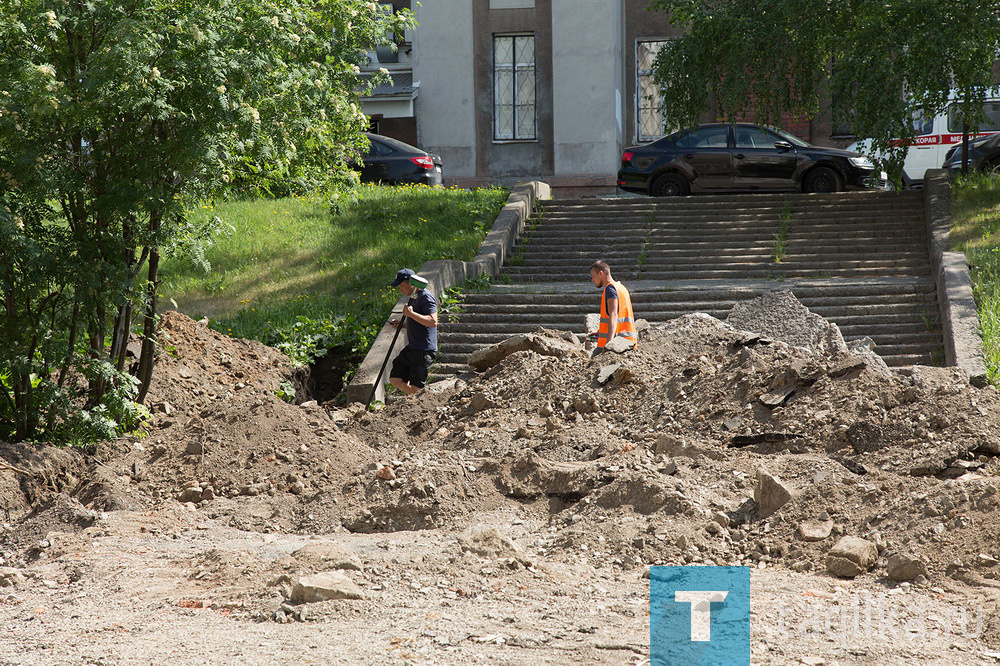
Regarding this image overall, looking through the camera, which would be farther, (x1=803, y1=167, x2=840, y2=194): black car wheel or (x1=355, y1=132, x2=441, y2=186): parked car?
(x1=355, y1=132, x2=441, y2=186): parked car

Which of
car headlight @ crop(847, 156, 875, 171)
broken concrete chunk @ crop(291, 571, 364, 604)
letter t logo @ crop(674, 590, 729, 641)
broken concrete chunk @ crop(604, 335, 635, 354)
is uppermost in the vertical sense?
car headlight @ crop(847, 156, 875, 171)

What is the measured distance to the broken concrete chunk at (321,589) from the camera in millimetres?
4863

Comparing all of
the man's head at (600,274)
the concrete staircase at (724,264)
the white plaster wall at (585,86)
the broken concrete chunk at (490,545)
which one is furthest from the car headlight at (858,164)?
the broken concrete chunk at (490,545)

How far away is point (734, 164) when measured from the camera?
19219mm

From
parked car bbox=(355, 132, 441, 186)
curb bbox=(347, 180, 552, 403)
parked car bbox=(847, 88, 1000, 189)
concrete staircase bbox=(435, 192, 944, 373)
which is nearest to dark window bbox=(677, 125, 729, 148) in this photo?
concrete staircase bbox=(435, 192, 944, 373)

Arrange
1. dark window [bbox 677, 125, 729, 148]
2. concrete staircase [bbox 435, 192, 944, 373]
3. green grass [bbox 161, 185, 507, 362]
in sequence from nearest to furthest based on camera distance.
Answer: concrete staircase [bbox 435, 192, 944, 373]
green grass [bbox 161, 185, 507, 362]
dark window [bbox 677, 125, 729, 148]

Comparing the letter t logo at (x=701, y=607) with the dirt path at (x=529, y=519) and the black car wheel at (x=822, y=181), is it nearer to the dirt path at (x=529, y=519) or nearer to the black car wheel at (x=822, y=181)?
the dirt path at (x=529, y=519)

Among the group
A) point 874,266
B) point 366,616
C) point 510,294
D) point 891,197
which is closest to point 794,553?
point 366,616

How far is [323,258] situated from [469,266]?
2.54 metres

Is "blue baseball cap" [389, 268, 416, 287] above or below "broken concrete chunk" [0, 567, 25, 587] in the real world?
above

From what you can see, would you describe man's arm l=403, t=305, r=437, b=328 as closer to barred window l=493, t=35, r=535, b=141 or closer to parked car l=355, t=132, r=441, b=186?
parked car l=355, t=132, r=441, b=186

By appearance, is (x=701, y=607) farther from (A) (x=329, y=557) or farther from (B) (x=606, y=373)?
(B) (x=606, y=373)

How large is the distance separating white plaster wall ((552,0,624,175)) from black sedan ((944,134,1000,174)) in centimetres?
887

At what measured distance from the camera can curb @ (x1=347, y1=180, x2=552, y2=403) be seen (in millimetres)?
11008
